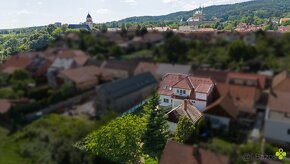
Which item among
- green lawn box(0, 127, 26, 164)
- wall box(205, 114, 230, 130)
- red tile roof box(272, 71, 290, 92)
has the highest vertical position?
red tile roof box(272, 71, 290, 92)

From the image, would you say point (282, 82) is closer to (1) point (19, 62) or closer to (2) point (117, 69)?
(2) point (117, 69)

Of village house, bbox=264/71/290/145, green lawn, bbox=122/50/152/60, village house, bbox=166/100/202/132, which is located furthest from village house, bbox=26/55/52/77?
village house, bbox=166/100/202/132

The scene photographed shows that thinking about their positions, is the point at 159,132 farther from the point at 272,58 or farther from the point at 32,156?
the point at 272,58

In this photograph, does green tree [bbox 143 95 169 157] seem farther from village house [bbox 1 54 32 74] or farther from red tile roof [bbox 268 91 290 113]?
village house [bbox 1 54 32 74]

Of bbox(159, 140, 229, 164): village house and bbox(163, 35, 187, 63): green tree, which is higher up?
bbox(163, 35, 187, 63): green tree

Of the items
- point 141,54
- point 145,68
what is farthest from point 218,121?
point 141,54

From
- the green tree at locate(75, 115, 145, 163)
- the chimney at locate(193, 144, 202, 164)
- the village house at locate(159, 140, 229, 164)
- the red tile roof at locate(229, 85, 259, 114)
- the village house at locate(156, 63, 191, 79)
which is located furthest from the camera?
the green tree at locate(75, 115, 145, 163)

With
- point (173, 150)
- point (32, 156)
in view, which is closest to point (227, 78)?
point (32, 156)

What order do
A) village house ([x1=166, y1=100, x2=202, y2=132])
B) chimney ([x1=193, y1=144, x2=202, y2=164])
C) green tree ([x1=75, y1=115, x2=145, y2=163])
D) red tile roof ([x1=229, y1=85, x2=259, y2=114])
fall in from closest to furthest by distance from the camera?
red tile roof ([x1=229, y1=85, x2=259, y2=114]) < chimney ([x1=193, y1=144, x2=202, y2=164]) < green tree ([x1=75, y1=115, x2=145, y2=163]) < village house ([x1=166, y1=100, x2=202, y2=132])

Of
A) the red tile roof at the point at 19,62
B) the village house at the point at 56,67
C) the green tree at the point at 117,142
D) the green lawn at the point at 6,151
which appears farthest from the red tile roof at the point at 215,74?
the green tree at the point at 117,142
